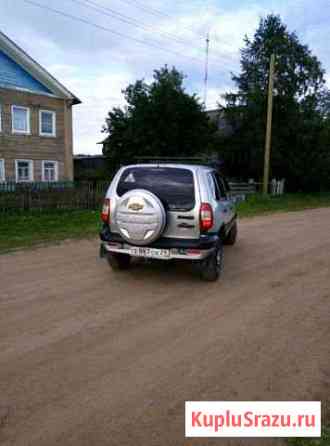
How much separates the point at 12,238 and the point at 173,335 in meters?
6.33

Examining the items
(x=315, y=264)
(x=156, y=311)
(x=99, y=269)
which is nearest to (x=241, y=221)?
(x=315, y=264)

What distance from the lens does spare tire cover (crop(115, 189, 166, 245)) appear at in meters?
5.08

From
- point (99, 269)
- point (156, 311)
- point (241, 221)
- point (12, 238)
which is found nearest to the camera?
point (156, 311)

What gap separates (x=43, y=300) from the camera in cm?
466

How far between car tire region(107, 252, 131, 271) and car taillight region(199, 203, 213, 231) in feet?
5.11

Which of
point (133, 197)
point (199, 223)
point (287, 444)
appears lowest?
point (287, 444)

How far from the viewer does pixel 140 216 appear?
512 centimetres

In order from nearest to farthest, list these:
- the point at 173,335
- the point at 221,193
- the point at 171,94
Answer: the point at 173,335
the point at 221,193
the point at 171,94

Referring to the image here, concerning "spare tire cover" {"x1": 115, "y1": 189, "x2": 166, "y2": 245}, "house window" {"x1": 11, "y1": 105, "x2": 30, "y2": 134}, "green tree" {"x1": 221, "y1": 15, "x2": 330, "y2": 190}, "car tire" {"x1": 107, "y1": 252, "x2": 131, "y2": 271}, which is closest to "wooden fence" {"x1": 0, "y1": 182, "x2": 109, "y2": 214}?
"car tire" {"x1": 107, "y1": 252, "x2": 131, "y2": 271}

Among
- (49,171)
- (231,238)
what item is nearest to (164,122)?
(49,171)

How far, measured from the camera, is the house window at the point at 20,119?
2080cm

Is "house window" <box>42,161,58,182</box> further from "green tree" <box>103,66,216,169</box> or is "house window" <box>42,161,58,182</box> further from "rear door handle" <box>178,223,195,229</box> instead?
"rear door handle" <box>178,223,195,229</box>

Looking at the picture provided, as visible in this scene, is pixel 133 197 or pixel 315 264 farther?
pixel 315 264

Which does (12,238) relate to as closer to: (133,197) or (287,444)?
(133,197)
